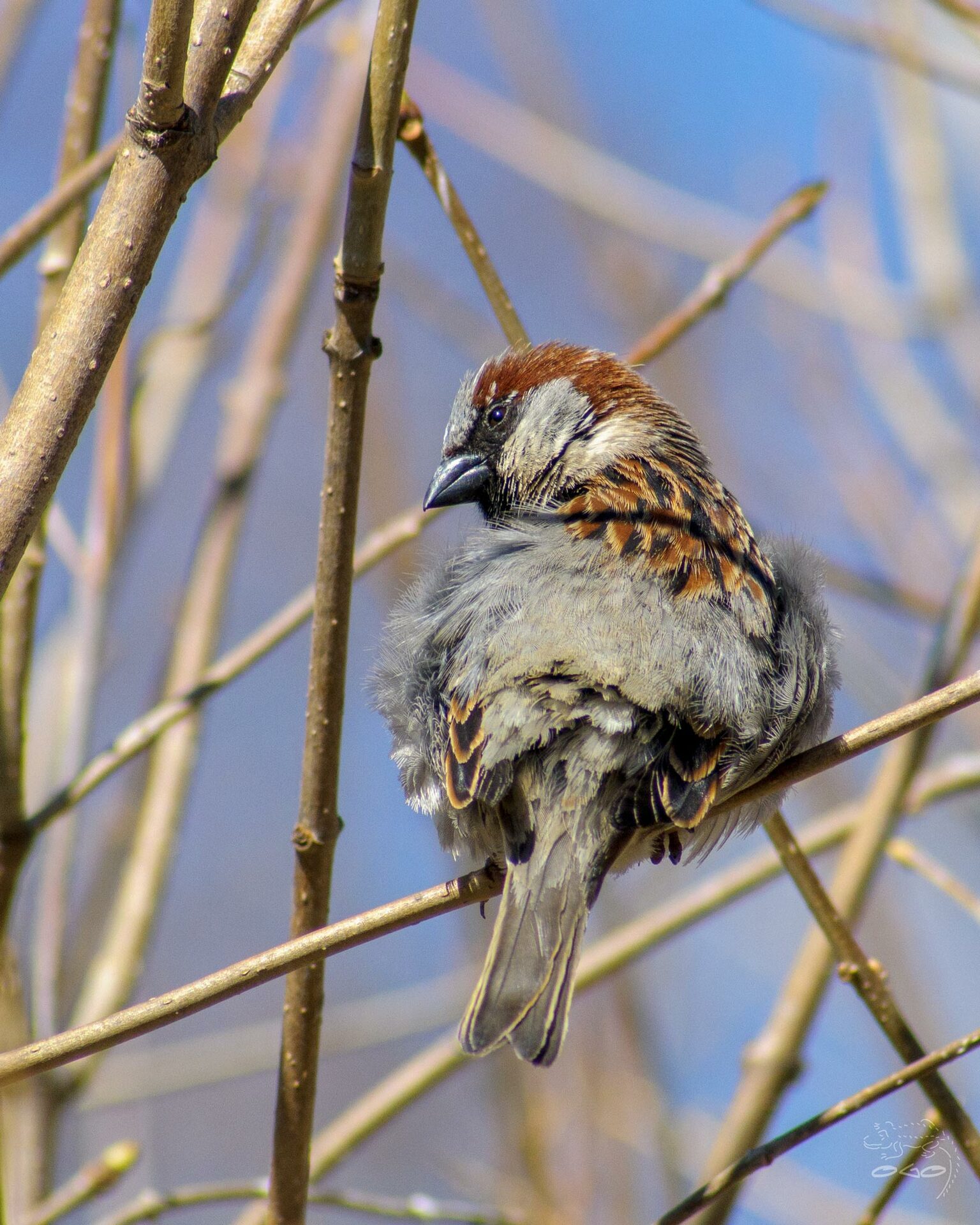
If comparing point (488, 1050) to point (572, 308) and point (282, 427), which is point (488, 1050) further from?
point (282, 427)

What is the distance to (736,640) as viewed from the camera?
8.03 feet

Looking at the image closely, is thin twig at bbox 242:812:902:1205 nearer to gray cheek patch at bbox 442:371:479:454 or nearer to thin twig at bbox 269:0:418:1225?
thin twig at bbox 269:0:418:1225

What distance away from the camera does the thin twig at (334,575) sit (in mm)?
1857

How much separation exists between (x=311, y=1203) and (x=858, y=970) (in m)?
1.06

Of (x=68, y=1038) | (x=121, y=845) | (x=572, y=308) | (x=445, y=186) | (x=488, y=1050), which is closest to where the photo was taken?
(x=68, y=1038)

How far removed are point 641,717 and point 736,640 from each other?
27 centimetres

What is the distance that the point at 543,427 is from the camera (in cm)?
334

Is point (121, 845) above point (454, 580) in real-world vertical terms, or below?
above

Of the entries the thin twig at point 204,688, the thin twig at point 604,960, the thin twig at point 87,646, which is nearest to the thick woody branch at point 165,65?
the thin twig at point 204,688

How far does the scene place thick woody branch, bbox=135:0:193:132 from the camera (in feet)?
4.92

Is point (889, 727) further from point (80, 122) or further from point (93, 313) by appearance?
point (80, 122)

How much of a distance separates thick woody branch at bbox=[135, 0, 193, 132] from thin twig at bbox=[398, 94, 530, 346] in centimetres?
97

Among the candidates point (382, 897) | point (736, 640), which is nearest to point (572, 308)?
point (382, 897)

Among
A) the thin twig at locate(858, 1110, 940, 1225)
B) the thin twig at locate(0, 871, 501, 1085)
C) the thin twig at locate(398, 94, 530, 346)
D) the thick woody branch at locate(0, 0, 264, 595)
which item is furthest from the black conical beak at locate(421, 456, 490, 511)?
the thin twig at locate(858, 1110, 940, 1225)
